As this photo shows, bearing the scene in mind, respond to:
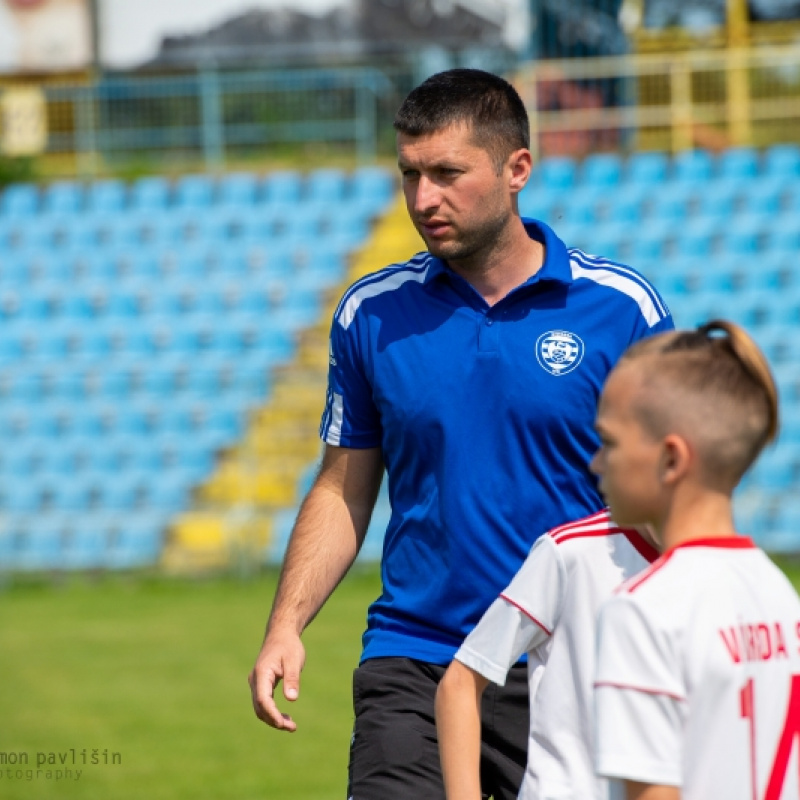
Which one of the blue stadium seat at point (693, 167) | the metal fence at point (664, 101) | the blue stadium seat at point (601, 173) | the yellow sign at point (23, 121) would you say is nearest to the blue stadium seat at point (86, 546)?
the blue stadium seat at point (601, 173)

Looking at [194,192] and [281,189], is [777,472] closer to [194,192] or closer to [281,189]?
[281,189]

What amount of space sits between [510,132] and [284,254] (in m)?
15.2

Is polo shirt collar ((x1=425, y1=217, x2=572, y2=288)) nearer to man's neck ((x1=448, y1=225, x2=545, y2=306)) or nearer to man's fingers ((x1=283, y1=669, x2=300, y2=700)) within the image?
man's neck ((x1=448, y1=225, x2=545, y2=306))

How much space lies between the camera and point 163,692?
30.8 feet

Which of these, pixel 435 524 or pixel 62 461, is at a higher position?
pixel 435 524

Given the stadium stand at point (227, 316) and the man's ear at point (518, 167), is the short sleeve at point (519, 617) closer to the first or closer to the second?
the man's ear at point (518, 167)

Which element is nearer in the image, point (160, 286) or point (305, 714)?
point (305, 714)

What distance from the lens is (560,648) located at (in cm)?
269

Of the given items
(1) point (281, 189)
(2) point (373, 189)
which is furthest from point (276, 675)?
(1) point (281, 189)

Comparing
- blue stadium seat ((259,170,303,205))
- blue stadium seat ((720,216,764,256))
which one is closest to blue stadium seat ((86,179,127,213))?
blue stadium seat ((259,170,303,205))

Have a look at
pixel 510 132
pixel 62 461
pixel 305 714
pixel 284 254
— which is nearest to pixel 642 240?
pixel 284 254

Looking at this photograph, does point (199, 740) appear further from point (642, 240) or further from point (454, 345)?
point (642, 240)

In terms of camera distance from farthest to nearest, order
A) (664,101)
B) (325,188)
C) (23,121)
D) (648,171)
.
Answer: (23,121) → (664,101) → (325,188) → (648,171)

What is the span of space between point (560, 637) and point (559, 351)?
797 millimetres
